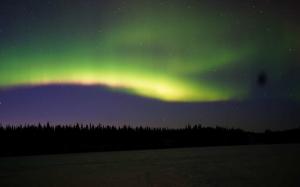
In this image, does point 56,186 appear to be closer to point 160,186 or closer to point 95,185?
point 95,185

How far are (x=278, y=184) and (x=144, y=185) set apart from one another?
20.7 meters

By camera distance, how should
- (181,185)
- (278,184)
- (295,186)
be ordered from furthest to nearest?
(181,185) < (278,184) < (295,186)

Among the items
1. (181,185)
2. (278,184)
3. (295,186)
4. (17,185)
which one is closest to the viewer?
(295,186)

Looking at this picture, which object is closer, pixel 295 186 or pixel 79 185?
pixel 295 186

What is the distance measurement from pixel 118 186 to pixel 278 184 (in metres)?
24.8

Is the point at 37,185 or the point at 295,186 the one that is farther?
the point at 37,185

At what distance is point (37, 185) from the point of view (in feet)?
228

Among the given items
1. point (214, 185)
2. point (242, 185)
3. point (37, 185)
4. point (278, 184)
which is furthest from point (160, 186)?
point (37, 185)

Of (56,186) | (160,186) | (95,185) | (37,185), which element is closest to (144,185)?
(160,186)

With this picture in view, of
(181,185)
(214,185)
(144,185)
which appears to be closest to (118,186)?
(144,185)

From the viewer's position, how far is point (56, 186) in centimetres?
6631

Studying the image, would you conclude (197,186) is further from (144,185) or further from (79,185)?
(79,185)

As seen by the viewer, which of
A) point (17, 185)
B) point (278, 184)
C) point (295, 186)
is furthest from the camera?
point (17, 185)

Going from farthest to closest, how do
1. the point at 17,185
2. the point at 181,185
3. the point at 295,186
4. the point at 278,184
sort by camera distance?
→ the point at 17,185 < the point at 181,185 < the point at 278,184 < the point at 295,186
